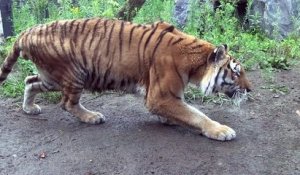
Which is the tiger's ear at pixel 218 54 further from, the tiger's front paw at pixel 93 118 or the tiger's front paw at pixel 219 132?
the tiger's front paw at pixel 93 118

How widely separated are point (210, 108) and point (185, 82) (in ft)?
2.42

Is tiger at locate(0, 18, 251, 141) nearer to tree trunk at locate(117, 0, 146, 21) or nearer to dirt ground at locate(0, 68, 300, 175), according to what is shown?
dirt ground at locate(0, 68, 300, 175)

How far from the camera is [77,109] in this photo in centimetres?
461

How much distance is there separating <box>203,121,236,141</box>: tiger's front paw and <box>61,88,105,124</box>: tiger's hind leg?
1.00 meters

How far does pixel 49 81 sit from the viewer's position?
4.60 m

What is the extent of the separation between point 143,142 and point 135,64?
2.26 feet

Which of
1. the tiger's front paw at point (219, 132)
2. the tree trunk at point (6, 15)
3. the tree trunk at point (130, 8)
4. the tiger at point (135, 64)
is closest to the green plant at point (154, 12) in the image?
the tree trunk at point (130, 8)

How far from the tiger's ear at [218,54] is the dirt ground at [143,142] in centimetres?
63

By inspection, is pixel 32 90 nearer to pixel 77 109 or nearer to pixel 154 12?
pixel 77 109

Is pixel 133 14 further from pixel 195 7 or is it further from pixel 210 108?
pixel 210 108

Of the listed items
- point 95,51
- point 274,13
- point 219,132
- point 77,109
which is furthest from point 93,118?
point 274,13

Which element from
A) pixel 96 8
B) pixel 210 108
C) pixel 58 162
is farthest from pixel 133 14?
pixel 58 162

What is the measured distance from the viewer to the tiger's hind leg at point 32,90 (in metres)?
4.75

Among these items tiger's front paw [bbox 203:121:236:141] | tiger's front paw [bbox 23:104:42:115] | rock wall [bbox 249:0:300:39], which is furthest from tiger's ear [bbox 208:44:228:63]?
rock wall [bbox 249:0:300:39]
